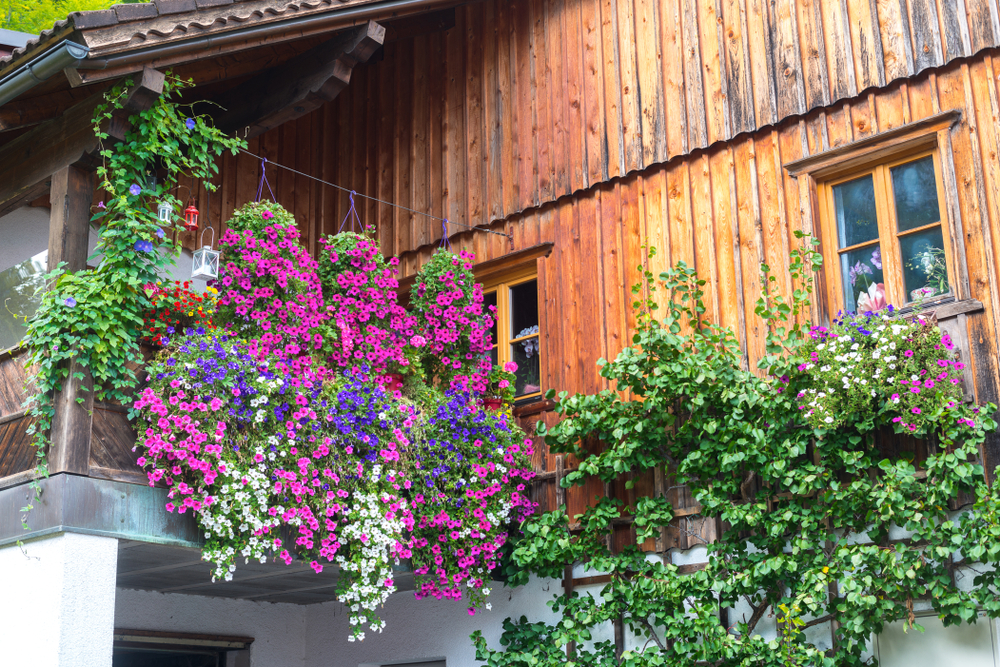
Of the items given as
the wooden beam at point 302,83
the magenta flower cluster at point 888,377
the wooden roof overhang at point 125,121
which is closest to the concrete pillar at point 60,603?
the wooden roof overhang at point 125,121

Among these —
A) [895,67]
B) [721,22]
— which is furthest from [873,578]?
[721,22]

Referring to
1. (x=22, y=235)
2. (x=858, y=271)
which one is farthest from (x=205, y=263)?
(x=858, y=271)

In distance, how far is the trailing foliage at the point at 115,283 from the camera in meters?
5.86

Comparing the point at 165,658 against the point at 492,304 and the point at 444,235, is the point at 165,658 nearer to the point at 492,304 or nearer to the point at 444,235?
the point at 492,304

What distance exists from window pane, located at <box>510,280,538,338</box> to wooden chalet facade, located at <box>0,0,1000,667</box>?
0.27ft

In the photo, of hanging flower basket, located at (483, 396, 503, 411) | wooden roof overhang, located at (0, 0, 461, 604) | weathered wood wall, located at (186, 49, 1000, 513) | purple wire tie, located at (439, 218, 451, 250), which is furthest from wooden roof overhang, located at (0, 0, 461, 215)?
hanging flower basket, located at (483, 396, 503, 411)

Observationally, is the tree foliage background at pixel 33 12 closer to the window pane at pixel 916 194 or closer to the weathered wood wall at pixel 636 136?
the weathered wood wall at pixel 636 136

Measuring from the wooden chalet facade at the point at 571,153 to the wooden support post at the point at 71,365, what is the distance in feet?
0.05

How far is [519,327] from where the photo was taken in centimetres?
902

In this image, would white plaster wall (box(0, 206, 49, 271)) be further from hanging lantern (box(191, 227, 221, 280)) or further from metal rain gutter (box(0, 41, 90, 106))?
metal rain gutter (box(0, 41, 90, 106))

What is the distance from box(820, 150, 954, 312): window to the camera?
6453 mm

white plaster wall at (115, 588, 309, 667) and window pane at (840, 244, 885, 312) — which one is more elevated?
window pane at (840, 244, 885, 312)

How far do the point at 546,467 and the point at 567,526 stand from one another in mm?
654

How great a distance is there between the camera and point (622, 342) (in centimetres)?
784
